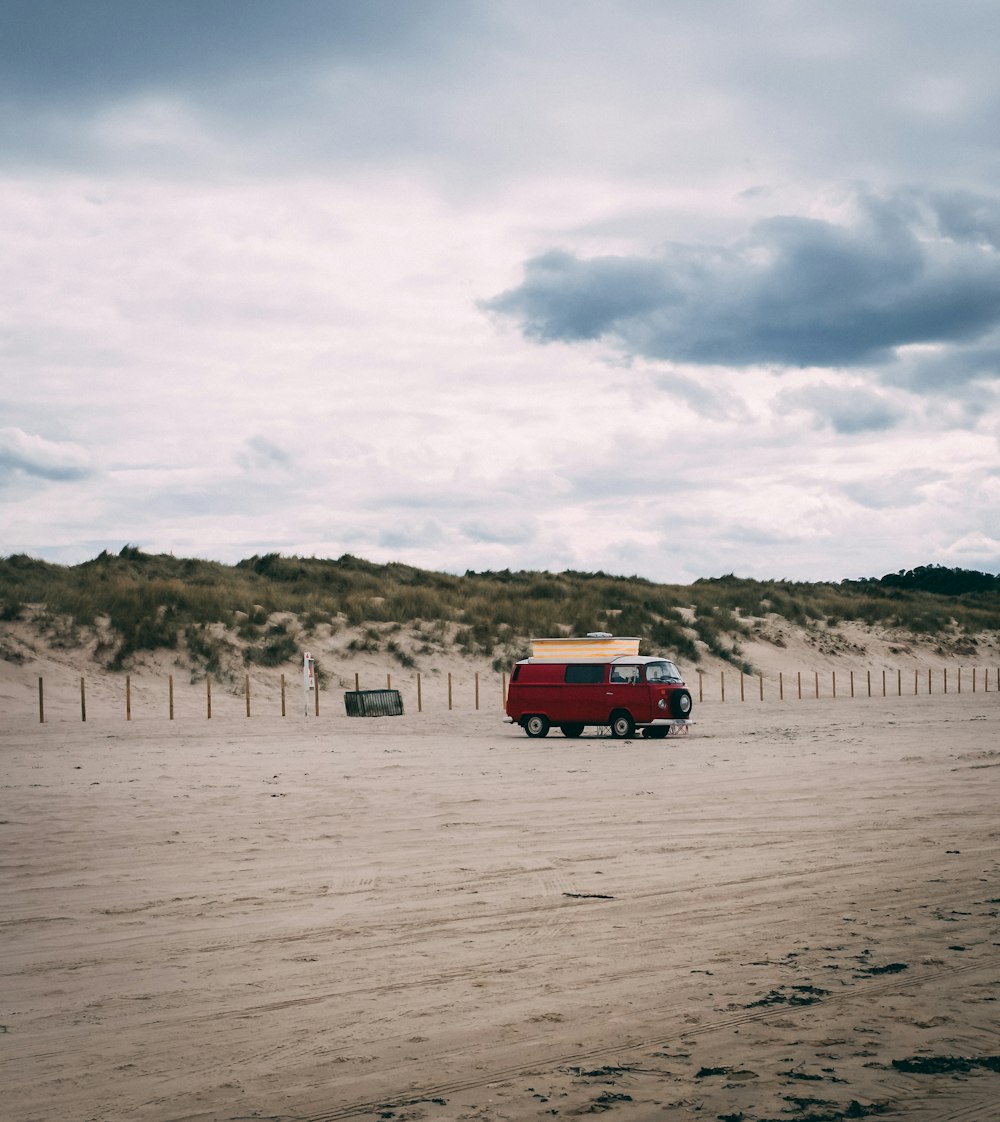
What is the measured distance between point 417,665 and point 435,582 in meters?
17.2

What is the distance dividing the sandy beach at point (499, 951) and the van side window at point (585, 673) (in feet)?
40.5

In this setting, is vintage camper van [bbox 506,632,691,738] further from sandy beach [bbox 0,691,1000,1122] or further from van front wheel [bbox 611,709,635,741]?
sandy beach [bbox 0,691,1000,1122]

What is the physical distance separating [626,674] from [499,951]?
22544 millimetres

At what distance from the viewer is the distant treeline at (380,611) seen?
158 ft

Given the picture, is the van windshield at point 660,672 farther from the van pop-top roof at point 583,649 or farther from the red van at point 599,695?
the van pop-top roof at point 583,649

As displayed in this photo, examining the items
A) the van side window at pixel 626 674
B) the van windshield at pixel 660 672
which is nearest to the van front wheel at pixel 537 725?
the van side window at pixel 626 674

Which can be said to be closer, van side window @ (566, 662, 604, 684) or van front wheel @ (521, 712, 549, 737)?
van side window @ (566, 662, 604, 684)

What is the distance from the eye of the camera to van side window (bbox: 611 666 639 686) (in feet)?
99.9

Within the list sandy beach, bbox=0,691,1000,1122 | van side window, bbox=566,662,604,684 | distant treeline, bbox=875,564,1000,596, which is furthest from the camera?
distant treeline, bbox=875,564,1000,596

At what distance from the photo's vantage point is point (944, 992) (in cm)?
706

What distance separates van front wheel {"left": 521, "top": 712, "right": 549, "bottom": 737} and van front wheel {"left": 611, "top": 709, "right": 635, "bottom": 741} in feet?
6.12

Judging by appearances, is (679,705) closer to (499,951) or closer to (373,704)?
(373,704)

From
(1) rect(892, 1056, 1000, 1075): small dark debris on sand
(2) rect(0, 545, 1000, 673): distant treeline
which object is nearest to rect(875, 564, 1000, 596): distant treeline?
(2) rect(0, 545, 1000, 673): distant treeline

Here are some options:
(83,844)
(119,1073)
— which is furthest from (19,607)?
(119,1073)
